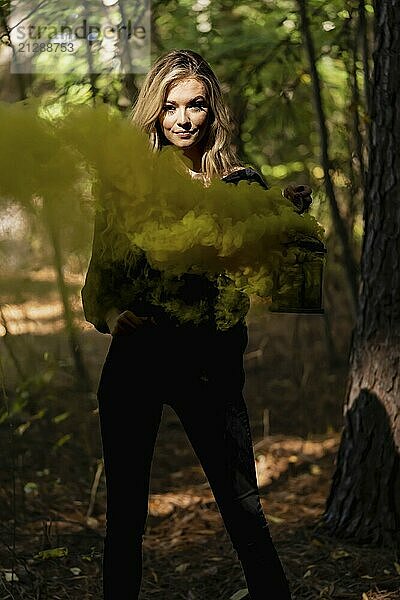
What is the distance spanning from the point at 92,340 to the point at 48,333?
563 mm

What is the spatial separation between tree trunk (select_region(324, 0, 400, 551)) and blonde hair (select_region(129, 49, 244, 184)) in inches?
52.3

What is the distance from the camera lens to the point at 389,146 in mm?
3471

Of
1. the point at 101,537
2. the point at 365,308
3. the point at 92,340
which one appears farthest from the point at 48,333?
the point at 365,308

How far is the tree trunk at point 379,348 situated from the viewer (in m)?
3.45

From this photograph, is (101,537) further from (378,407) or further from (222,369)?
(222,369)

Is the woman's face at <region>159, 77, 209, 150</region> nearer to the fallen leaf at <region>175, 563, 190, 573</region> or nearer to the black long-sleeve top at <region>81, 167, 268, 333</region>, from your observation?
the black long-sleeve top at <region>81, 167, 268, 333</region>

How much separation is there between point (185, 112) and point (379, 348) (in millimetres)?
1651

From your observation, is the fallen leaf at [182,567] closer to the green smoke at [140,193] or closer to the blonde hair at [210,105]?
the green smoke at [140,193]

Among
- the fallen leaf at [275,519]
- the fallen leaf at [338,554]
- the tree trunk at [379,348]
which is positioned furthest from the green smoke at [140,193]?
the fallen leaf at [275,519]

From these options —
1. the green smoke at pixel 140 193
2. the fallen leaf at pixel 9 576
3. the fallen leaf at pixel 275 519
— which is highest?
the green smoke at pixel 140 193

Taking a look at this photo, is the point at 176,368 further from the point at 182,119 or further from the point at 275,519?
the point at 275,519

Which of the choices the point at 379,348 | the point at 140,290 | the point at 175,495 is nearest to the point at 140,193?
the point at 140,290

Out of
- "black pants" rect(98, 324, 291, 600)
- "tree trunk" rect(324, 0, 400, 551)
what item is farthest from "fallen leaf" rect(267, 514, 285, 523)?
"black pants" rect(98, 324, 291, 600)

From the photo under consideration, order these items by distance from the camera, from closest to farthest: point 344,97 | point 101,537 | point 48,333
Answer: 1. point 101,537
2. point 344,97
3. point 48,333
